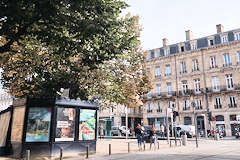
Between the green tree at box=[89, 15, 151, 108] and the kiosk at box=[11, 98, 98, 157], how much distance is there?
400 cm

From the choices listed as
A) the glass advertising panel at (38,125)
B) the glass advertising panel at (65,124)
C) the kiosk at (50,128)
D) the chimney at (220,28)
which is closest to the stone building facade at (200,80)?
the chimney at (220,28)

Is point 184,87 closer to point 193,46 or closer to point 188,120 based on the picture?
point 188,120

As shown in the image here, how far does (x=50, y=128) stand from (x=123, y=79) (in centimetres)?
800

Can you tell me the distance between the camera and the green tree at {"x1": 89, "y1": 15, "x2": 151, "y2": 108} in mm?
16062

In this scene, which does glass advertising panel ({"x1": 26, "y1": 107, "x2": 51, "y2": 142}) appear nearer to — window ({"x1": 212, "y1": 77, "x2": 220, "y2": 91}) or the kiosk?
the kiosk

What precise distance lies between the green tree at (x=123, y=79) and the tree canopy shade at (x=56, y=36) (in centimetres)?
167

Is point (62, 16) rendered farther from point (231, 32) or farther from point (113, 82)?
point (231, 32)

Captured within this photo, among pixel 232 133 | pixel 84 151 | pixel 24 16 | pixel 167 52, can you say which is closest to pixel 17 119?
A: pixel 84 151

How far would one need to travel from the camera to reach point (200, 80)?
→ 36.3m

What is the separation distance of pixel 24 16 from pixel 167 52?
118 feet

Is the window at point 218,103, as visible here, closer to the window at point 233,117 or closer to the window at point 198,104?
the window at point 233,117

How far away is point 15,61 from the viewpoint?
13.9 metres

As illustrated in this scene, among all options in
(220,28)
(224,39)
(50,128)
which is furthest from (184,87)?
(50,128)

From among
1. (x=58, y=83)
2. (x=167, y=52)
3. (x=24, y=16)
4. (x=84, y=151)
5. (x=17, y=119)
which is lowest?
(x=84, y=151)
